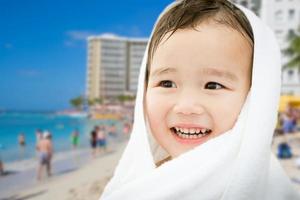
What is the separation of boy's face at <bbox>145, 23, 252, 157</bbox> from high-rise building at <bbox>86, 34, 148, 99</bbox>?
379ft

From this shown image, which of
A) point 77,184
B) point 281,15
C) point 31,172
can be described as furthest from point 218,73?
point 281,15

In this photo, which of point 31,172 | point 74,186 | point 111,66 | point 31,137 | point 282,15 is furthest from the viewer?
point 111,66

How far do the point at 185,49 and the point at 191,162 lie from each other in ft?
1.55

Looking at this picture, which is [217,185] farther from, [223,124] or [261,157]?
[223,124]

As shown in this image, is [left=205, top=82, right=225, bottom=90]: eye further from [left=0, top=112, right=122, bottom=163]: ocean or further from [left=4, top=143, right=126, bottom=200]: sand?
[left=0, top=112, right=122, bottom=163]: ocean

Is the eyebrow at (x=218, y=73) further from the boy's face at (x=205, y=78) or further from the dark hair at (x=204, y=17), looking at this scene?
the dark hair at (x=204, y=17)

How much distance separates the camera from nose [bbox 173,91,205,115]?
5.06 feet

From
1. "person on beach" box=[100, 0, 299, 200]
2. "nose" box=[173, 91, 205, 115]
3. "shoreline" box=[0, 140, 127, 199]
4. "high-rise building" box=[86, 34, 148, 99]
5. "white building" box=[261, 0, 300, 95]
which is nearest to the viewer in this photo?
"person on beach" box=[100, 0, 299, 200]

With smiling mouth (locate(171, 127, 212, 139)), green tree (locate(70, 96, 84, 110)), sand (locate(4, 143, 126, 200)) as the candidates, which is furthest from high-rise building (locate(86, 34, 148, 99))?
smiling mouth (locate(171, 127, 212, 139))

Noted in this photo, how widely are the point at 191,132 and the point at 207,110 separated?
5.0 inches

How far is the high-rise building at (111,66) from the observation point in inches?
4592

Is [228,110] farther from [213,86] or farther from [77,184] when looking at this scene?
[77,184]

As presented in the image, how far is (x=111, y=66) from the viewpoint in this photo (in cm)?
11844

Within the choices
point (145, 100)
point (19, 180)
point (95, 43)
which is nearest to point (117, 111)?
point (95, 43)
